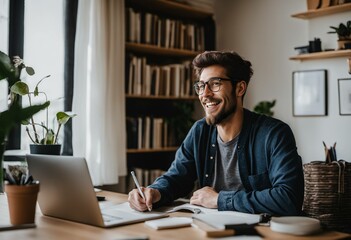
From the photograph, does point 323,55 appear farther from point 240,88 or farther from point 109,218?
point 109,218

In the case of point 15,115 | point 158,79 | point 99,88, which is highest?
point 158,79

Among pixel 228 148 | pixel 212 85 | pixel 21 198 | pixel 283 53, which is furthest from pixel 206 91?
pixel 283 53

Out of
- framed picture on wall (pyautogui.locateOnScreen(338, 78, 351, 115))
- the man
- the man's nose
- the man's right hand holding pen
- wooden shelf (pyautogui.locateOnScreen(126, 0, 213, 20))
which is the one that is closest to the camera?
the man's right hand holding pen

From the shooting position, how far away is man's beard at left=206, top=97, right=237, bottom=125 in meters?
2.19

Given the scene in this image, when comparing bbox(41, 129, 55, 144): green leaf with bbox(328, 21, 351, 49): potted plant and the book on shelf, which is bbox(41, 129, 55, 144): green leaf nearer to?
the book on shelf

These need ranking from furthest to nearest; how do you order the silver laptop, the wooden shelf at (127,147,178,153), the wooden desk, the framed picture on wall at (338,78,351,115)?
the wooden shelf at (127,147,178,153) < the framed picture on wall at (338,78,351,115) < the silver laptop < the wooden desk

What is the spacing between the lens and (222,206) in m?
1.80

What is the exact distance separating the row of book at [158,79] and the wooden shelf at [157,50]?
0.09 metres

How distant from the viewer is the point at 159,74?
401cm

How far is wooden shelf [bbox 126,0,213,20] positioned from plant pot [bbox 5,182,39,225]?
274 cm

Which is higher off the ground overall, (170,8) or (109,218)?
(170,8)

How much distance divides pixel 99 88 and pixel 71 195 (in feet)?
6.68

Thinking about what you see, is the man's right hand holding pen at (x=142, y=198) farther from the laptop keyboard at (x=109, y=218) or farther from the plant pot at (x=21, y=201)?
the plant pot at (x=21, y=201)

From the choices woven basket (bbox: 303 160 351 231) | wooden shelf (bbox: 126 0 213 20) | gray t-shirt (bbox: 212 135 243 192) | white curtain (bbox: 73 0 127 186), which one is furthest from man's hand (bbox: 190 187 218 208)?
wooden shelf (bbox: 126 0 213 20)
